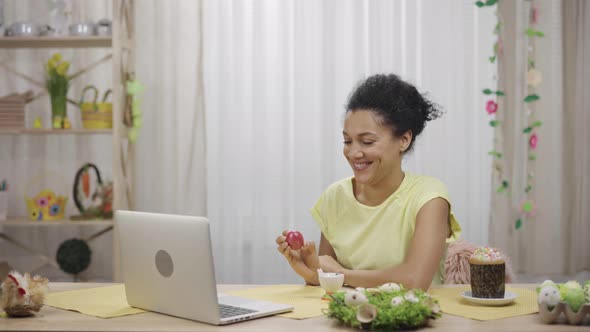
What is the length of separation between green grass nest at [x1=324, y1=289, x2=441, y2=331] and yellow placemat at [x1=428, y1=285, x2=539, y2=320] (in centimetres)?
15

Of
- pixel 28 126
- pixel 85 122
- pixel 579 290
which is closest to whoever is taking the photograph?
pixel 579 290

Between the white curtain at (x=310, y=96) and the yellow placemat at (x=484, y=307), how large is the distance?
6.71 feet

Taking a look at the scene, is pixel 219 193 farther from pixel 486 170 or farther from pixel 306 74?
pixel 486 170

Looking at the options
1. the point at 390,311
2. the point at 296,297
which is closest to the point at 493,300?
the point at 390,311

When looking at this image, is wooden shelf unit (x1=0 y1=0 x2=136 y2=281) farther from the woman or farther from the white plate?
the white plate

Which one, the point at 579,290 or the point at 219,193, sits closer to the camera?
the point at 579,290

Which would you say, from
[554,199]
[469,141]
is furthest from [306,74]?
[554,199]

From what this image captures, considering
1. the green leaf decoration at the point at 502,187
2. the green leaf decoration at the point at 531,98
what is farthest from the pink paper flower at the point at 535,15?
the green leaf decoration at the point at 502,187

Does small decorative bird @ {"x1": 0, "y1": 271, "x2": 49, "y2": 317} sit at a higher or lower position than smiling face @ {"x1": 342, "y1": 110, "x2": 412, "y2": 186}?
lower

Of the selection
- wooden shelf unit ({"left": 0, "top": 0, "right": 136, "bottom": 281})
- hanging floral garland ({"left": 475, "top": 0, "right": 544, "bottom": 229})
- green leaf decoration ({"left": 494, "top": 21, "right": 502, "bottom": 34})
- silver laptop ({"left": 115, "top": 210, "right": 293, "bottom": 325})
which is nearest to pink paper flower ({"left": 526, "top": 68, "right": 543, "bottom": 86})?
hanging floral garland ({"left": 475, "top": 0, "right": 544, "bottom": 229})

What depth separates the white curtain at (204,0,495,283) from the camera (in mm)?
4020

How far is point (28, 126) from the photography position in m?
4.14

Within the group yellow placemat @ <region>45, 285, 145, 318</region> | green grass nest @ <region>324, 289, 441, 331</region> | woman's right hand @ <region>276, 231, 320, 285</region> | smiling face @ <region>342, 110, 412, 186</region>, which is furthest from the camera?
smiling face @ <region>342, 110, 412, 186</region>

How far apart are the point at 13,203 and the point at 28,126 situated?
0.44m
